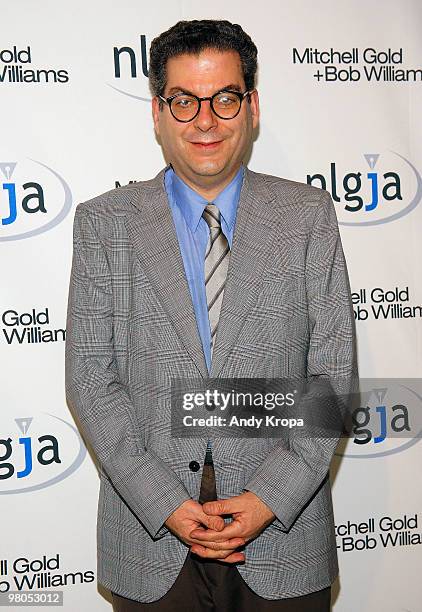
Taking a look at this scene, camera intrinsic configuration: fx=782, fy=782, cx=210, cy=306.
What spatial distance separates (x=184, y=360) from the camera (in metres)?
2.00

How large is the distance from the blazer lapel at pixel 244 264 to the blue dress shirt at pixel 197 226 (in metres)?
0.04

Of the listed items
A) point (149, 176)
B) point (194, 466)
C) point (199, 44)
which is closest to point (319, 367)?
point (194, 466)

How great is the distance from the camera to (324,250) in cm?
206

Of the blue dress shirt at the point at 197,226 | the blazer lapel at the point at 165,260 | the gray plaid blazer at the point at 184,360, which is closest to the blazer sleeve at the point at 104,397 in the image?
the gray plaid blazer at the point at 184,360

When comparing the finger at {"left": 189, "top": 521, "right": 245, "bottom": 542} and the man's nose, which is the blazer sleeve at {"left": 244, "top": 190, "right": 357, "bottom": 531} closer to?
the finger at {"left": 189, "top": 521, "right": 245, "bottom": 542}

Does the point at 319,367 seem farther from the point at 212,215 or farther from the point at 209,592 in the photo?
the point at 209,592

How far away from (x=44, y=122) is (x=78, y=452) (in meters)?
1.17

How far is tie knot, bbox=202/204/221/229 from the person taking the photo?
2.12 m

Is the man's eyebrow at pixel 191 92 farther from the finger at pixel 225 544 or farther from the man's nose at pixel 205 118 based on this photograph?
the finger at pixel 225 544

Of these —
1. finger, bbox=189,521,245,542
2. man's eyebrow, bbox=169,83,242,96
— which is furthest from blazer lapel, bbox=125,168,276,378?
finger, bbox=189,521,245,542

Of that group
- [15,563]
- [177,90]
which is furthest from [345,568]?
[177,90]

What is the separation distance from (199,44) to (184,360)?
834 millimetres

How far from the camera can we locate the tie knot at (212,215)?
6.95 feet

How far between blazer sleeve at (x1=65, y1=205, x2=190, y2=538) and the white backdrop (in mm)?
687
